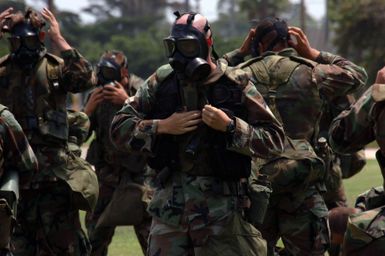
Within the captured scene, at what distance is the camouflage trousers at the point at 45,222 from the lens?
876 cm

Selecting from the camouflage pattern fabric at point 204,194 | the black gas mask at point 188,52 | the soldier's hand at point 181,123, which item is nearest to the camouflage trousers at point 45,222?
the camouflage pattern fabric at point 204,194

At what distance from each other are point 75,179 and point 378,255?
3405 millimetres

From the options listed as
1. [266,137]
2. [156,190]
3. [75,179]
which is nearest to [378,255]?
[266,137]

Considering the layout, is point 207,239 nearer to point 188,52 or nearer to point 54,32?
point 188,52

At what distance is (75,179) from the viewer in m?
8.86

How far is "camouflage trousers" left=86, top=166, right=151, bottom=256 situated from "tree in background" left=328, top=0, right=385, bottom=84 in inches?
1362

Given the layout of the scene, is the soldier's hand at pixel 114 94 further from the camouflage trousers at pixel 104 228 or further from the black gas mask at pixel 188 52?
the black gas mask at pixel 188 52

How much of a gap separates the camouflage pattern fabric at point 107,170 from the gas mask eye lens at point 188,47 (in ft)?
13.9

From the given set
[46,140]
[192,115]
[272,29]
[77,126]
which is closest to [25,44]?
[46,140]

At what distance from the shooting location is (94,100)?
1114cm

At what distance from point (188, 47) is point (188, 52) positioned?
0.03 meters

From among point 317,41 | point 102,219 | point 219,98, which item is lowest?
point 317,41

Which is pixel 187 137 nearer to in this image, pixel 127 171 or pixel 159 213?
pixel 159 213

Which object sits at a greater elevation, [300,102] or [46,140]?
[300,102]
